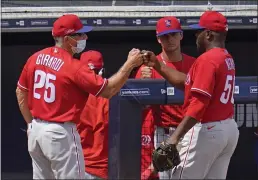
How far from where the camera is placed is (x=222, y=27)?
415cm

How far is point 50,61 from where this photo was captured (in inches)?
165

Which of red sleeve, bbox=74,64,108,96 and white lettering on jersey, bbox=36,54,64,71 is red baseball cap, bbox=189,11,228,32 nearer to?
red sleeve, bbox=74,64,108,96

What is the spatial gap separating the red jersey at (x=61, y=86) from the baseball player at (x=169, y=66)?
84cm

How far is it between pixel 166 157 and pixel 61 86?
0.79 m

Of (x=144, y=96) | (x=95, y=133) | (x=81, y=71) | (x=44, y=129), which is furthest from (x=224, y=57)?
(x=95, y=133)

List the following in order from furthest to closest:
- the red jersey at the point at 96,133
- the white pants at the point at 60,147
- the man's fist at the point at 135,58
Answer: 1. the red jersey at the point at 96,133
2. the man's fist at the point at 135,58
3. the white pants at the point at 60,147

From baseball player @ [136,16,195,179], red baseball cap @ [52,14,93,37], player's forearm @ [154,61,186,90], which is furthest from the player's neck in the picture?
red baseball cap @ [52,14,93,37]

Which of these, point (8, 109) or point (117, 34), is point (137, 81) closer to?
point (117, 34)

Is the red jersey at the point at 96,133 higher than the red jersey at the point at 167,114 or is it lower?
lower

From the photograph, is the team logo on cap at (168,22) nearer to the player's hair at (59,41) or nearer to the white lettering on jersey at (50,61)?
the player's hair at (59,41)

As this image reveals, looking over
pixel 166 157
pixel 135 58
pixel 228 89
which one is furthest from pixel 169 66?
pixel 166 157

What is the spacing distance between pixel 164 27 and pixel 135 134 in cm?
109

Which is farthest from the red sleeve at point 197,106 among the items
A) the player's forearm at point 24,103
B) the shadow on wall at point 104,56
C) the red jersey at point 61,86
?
the shadow on wall at point 104,56

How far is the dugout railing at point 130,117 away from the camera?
4242 mm
